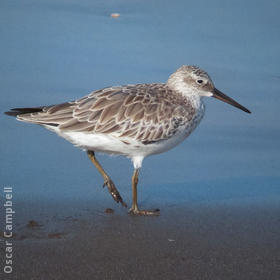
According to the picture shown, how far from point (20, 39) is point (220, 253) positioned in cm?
750

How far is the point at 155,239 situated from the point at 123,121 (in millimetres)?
1659

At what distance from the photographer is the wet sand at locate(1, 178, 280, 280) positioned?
17.0 feet

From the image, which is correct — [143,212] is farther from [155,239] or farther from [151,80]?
[151,80]

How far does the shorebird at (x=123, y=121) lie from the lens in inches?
276

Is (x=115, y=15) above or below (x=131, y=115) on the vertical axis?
above

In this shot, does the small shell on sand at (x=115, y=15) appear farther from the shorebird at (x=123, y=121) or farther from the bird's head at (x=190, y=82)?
the shorebird at (x=123, y=121)

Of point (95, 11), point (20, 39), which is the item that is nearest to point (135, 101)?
point (20, 39)

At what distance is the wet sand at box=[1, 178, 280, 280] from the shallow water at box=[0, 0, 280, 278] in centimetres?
7

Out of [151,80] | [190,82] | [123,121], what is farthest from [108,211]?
[151,80]

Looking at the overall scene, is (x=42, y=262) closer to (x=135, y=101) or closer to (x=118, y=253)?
(x=118, y=253)

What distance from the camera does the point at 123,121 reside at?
7.10 m

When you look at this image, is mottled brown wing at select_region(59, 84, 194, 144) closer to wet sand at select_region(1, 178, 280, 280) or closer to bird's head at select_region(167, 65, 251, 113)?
bird's head at select_region(167, 65, 251, 113)

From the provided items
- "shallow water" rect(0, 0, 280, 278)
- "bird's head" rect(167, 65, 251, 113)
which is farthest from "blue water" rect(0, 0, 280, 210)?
"bird's head" rect(167, 65, 251, 113)

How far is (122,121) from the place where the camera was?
710 centimetres
